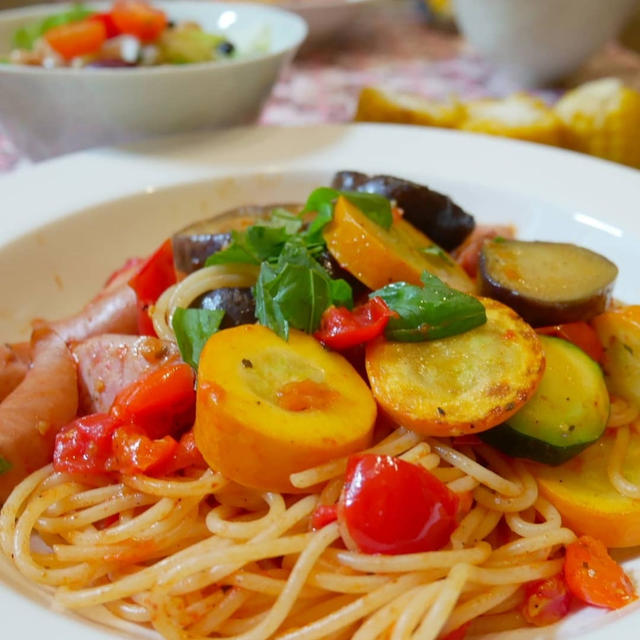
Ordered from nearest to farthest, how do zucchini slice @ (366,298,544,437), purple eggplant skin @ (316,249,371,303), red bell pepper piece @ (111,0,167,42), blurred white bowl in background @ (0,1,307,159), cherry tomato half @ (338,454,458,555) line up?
cherry tomato half @ (338,454,458,555), zucchini slice @ (366,298,544,437), purple eggplant skin @ (316,249,371,303), blurred white bowl in background @ (0,1,307,159), red bell pepper piece @ (111,0,167,42)

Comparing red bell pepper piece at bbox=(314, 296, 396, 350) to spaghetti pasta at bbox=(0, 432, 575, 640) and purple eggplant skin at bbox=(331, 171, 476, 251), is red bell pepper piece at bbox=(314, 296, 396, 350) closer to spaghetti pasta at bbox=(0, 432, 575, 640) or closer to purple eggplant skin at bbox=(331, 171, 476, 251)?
spaghetti pasta at bbox=(0, 432, 575, 640)

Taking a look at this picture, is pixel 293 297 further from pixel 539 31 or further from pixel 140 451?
pixel 539 31

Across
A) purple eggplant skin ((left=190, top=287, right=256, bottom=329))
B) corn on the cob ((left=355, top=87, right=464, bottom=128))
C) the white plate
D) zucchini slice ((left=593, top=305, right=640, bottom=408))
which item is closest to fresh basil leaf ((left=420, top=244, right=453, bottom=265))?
zucchini slice ((left=593, top=305, right=640, bottom=408))

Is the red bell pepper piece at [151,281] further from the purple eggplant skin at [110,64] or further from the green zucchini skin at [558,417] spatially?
the purple eggplant skin at [110,64]

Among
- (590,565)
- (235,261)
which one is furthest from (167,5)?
(590,565)

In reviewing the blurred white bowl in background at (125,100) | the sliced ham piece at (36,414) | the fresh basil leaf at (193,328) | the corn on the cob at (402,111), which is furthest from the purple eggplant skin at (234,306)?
the corn on the cob at (402,111)

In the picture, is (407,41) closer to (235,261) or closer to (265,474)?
(235,261)
